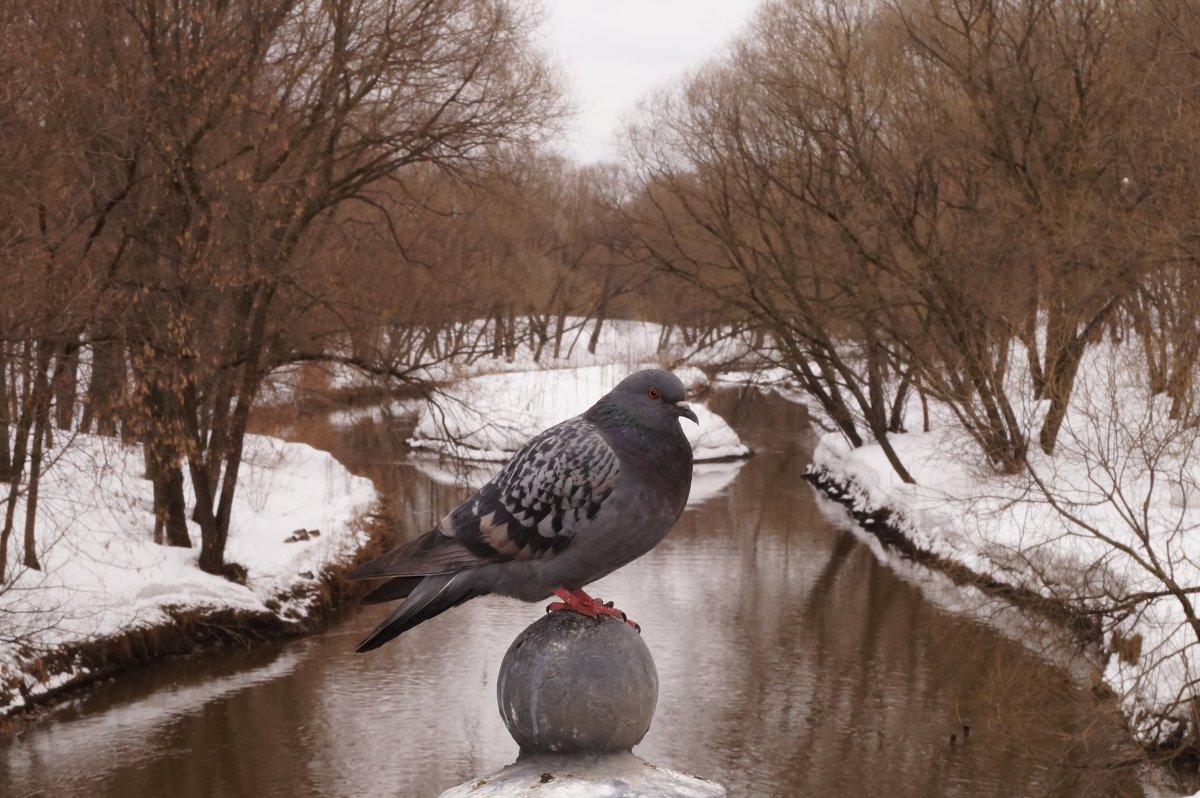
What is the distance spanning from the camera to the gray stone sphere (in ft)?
9.80

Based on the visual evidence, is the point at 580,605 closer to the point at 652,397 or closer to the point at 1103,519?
the point at 652,397

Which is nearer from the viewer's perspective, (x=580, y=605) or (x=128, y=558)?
(x=580, y=605)

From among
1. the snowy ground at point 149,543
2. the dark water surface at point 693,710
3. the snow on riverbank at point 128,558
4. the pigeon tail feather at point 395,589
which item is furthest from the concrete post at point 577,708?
the snow on riverbank at point 128,558

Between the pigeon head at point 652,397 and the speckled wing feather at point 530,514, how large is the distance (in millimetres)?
133

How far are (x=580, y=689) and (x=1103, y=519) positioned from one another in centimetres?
1425

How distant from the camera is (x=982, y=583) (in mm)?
16219

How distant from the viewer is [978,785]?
12.0m

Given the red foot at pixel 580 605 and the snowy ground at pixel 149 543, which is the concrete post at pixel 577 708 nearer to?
the red foot at pixel 580 605

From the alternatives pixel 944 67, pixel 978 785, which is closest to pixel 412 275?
pixel 944 67

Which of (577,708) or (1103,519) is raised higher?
(577,708)

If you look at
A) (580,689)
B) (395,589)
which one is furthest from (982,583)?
(580,689)

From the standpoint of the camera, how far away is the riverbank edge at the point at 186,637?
44.7 ft

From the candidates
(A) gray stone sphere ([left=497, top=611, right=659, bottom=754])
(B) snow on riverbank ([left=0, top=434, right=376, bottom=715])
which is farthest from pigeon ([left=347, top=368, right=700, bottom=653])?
(B) snow on riverbank ([left=0, top=434, right=376, bottom=715])

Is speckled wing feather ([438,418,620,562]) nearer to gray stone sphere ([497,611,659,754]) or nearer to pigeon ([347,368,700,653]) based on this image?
pigeon ([347,368,700,653])
